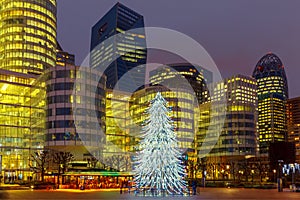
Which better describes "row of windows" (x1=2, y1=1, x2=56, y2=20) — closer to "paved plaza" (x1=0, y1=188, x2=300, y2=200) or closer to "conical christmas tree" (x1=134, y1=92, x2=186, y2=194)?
"paved plaza" (x1=0, y1=188, x2=300, y2=200)

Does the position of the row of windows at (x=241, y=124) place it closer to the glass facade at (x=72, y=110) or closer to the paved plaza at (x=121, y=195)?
the glass facade at (x=72, y=110)

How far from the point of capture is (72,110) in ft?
353

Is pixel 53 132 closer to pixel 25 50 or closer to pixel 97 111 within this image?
pixel 97 111

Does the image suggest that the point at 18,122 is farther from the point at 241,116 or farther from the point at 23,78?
the point at 241,116

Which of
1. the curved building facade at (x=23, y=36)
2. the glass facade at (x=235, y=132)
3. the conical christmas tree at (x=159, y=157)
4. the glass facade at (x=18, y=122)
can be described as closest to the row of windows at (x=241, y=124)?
the glass facade at (x=235, y=132)

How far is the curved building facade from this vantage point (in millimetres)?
164500

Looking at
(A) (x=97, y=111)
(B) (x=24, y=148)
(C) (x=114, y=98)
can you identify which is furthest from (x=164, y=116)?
(C) (x=114, y=98)

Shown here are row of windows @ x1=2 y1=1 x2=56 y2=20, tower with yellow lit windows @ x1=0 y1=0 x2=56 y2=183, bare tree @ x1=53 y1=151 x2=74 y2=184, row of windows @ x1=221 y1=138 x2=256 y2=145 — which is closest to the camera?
bare tree @ x1=53 y1=151 x2=74 y2=184

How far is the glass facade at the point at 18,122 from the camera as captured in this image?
414ft

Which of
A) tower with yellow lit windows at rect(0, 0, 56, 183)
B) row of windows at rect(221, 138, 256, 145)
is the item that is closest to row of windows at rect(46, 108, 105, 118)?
tower with yellow lit windows at rect(0, 0, 56, 183)

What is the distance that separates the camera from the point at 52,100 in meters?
110

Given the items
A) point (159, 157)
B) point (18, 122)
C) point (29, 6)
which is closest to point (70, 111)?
point (18, 122)

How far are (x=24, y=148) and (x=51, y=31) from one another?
60.7m

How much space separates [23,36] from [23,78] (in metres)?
32.8
